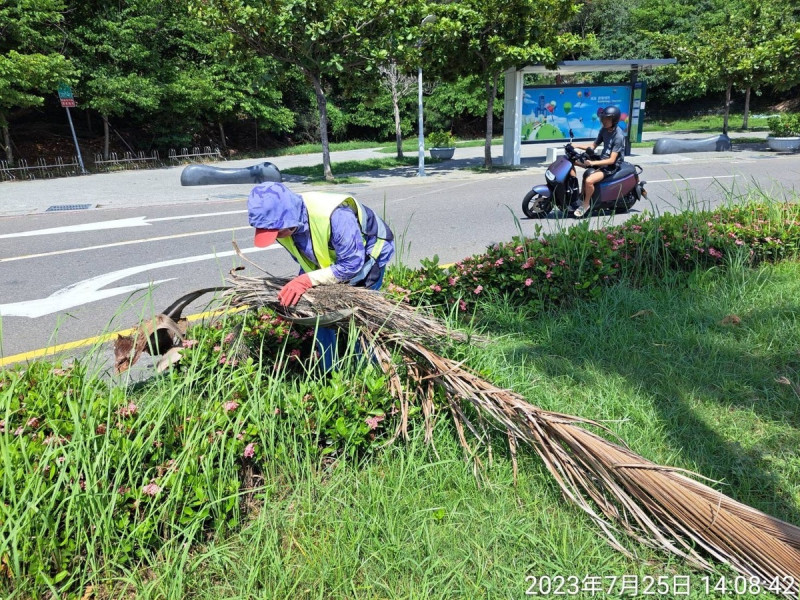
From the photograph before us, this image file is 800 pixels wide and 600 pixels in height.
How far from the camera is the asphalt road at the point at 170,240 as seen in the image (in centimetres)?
496

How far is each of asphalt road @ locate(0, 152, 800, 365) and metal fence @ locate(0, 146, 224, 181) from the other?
16.4 feet

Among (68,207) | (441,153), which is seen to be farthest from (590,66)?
(68,207)

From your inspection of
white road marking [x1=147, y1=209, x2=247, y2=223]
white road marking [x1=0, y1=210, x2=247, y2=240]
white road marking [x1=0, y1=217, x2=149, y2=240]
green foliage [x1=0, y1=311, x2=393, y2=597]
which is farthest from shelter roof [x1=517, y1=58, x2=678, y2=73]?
green foliage [x1=0, y1=311, x2=393, y2=597]

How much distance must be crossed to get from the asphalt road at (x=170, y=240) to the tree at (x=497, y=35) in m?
3.54

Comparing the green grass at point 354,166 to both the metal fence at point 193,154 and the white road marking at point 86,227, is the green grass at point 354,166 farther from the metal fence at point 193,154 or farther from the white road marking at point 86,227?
the metal fence at point 193,154

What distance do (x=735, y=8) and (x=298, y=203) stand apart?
3904 cm

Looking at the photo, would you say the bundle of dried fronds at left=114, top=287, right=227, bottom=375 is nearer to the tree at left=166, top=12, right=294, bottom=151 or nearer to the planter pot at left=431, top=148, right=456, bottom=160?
the planter pot at left=431, top=148, right=456, bottom=160

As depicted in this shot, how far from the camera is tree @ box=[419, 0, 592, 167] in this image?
14.8 metres

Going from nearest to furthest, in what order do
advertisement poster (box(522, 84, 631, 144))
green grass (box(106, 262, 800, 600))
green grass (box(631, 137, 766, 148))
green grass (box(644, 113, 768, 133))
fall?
green grass (box(106, 262, 800, 600)) → advertisement poster (box(522, 84, 631, 144)) → green grass (box(631, 137, 766, 148)) → green grass (box(644, 113, 768, 133))

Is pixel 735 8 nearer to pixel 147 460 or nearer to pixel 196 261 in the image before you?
pixel 196 261

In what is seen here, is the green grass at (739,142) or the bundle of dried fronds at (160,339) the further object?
the green grass at (739,142)

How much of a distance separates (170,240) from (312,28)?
688 cm

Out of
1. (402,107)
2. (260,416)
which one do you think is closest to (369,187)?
(260,416)

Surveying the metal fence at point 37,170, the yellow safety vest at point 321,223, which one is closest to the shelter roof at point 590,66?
the metal fence at point 37,170
